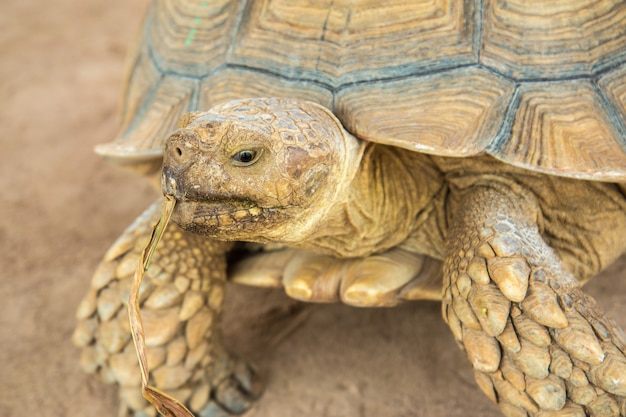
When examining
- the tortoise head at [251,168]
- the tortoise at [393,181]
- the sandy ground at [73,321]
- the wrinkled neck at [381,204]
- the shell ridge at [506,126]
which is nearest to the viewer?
the tortoise head at [251,168]

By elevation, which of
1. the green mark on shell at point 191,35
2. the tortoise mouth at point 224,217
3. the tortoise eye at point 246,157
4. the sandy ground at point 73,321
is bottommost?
the sandy ground at point 73,321

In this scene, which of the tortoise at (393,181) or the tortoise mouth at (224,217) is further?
the tortoise at (393,181)

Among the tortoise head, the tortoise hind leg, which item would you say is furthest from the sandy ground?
the tortoise head

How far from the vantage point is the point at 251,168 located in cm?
192

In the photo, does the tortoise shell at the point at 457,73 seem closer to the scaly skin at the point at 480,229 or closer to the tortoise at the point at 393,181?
the tortoise at the point at 393,181

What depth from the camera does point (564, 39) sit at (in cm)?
228

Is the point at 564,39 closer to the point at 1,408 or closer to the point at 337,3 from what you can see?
the point at 337,3

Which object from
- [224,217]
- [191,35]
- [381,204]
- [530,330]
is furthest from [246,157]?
[191,35]

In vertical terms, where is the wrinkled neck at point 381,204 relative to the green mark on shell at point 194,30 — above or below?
below

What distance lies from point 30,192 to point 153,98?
1.90 metres

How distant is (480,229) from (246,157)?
0.81m

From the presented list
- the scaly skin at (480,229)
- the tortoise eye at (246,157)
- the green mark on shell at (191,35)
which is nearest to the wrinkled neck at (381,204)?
the scaly skin at (480,229)

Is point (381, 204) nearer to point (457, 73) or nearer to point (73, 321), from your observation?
point (457, 73)

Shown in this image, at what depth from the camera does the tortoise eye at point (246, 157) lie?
1.90 metres
